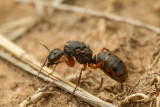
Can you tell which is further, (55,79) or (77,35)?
(77,35)

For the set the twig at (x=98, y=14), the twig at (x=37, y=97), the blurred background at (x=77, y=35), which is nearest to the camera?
the twig at (x=37, y=97)

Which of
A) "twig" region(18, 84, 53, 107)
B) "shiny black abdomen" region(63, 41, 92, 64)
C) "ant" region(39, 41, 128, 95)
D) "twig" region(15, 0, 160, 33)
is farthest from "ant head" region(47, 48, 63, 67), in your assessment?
"twig" region(15, 0, 160, 33)

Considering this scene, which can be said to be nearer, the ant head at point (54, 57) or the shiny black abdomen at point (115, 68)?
the shiny black abdomen at point (115, 68)

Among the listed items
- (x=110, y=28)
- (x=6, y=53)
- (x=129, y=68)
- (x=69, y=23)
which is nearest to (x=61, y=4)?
(x=69, y=23)

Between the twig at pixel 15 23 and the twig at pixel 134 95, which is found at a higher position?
the twig at pixel 134 95

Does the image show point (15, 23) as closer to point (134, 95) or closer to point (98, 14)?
point (98, 14)

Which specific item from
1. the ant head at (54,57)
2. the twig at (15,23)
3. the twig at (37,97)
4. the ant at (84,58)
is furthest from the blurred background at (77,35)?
the ant head at (54,57)

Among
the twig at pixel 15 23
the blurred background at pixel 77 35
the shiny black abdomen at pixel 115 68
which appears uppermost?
the shiny black abdomen at pixel 115 68

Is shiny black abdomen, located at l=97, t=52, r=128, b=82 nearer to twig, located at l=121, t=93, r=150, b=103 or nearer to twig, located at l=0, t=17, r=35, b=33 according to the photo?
twig, located at l=121, t=93, r=150, b=103

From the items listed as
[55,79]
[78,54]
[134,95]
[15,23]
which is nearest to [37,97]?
[55,79]

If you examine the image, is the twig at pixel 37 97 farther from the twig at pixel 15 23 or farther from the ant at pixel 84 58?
the twig at pixel 15 23
